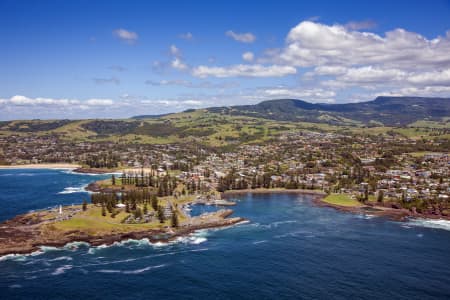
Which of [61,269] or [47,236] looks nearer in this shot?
[61,269]

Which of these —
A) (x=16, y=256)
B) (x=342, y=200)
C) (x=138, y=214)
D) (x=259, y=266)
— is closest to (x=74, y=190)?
(x=138, y=214)

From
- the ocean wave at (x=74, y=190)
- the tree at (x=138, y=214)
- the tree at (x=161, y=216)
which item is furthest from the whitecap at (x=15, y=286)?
the ocean wave at (x=74, y=190)

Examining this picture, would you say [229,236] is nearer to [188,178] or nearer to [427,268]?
[427,268]

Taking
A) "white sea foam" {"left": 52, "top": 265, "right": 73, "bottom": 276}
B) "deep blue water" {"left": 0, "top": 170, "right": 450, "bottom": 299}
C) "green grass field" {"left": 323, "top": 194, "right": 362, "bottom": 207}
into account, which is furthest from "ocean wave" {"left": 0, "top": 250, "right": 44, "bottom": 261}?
"green grass field" {"left": 323, "top": 194, "right": 362, "bottom": 207}

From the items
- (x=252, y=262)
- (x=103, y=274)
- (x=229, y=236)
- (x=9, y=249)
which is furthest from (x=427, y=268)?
(x=9, y=249)

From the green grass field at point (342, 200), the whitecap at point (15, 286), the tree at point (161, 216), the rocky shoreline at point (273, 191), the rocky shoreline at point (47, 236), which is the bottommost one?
the rocky shoreline at point (273, 191)

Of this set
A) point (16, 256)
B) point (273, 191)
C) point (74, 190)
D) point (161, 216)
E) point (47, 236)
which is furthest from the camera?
point (273, 191)

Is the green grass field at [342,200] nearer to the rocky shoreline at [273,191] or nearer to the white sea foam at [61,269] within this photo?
the rocky shoreline at [273,191]

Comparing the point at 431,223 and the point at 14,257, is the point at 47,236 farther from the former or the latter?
the point at 431,223
